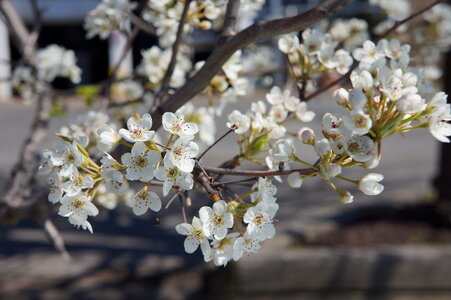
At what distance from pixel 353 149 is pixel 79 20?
2266 cm

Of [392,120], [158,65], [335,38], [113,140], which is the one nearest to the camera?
[392,120]

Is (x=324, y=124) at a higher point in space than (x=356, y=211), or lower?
higher

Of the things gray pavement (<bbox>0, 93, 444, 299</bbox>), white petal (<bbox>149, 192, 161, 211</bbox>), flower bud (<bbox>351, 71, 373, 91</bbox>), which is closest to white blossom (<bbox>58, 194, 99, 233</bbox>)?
white petal (<bbox>149, 192, 161, 211</bbox>)

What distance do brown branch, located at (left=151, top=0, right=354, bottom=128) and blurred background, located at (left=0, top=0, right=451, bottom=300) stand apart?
1024 mm

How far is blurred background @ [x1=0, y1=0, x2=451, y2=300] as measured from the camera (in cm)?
393

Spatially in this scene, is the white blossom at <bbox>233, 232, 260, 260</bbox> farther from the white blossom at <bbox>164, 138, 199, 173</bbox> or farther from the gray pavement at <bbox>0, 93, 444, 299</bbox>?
the gray pavement at <bbox>0, 93, 444, 299</bbox>

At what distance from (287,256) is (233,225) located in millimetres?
3002

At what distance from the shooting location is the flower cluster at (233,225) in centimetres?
108

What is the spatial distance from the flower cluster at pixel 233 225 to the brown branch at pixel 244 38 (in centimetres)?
36

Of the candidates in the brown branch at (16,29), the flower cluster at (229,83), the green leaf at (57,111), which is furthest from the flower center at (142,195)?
the brown branch at (16,29)

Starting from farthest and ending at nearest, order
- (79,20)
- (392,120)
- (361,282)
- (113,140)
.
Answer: (79,20) → (361,282) → (113,140) → (392,120)

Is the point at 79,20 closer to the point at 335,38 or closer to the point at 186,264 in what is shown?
the point at 186,264

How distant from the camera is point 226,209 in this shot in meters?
1.11

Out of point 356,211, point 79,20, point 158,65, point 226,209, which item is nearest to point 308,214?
point 356,211
